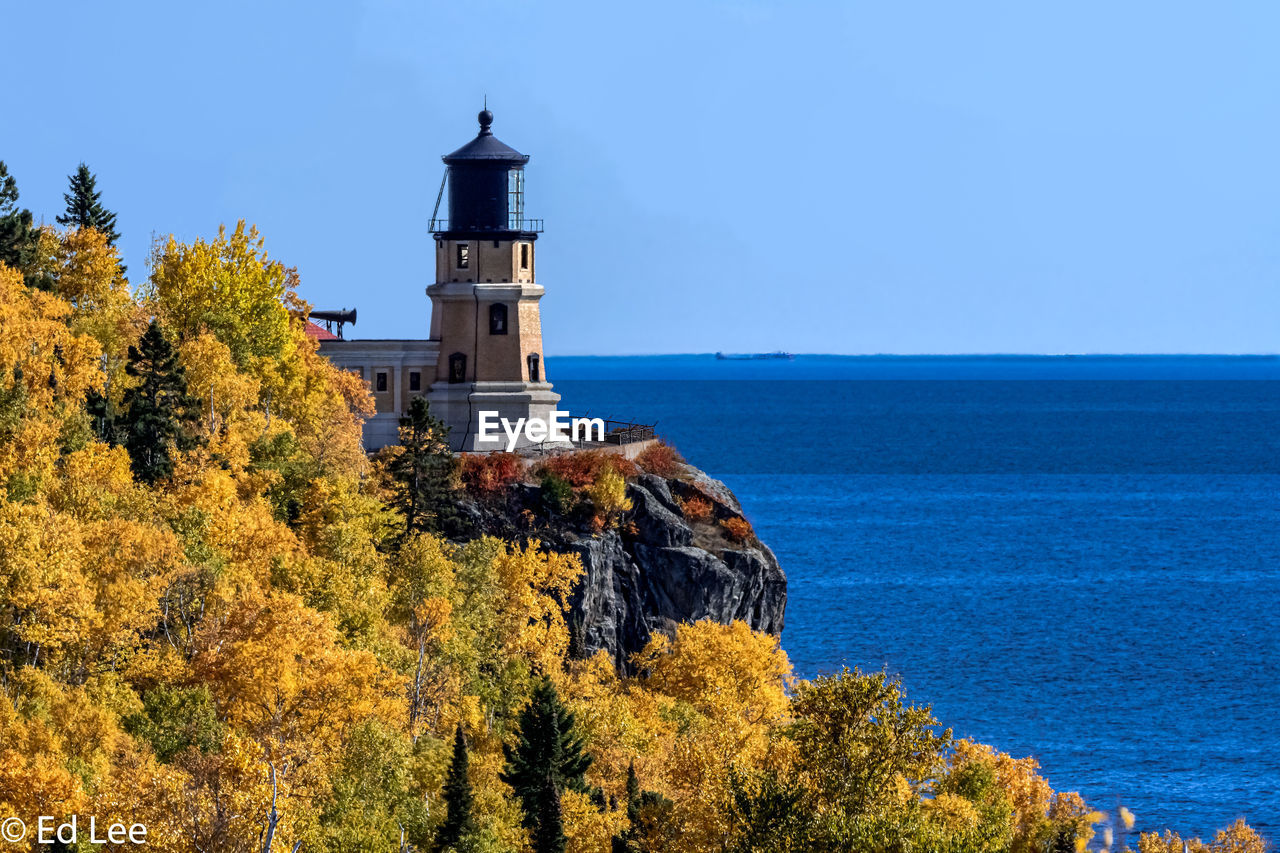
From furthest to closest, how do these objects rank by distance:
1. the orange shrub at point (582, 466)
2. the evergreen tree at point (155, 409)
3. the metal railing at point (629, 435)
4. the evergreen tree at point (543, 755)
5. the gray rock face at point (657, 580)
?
the metal railing at point (629, 435) → the orange shrub at point (582, 466) → the gray rock face at point (657, 580) → the evergreen tree at point (155, 409) → the evergreen tree at point (543, 755)

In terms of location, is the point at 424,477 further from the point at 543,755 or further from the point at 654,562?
the point at 543,755

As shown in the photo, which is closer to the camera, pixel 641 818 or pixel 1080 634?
pixel 641 818

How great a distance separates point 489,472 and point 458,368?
36.4 ft

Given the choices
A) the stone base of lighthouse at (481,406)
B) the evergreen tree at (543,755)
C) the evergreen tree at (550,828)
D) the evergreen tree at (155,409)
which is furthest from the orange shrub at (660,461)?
the evergreen tree at (550,828)

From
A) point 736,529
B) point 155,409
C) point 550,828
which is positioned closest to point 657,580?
point 736,529

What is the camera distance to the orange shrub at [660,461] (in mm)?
105938

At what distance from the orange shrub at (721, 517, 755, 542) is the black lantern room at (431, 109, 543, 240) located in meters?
18.9

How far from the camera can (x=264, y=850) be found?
49.1 meters

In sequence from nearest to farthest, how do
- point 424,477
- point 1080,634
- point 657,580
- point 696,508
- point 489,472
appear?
point 424,477, point 489,472, point 657,580, point 696,508, point 1080,634

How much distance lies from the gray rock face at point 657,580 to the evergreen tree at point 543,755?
72.6 ft

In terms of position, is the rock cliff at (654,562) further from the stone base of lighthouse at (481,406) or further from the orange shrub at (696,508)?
the stone base of lighthouse at (481,406)

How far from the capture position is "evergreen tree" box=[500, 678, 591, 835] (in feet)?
223

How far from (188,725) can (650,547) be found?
38862 millimetres

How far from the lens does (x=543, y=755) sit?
69.6m
